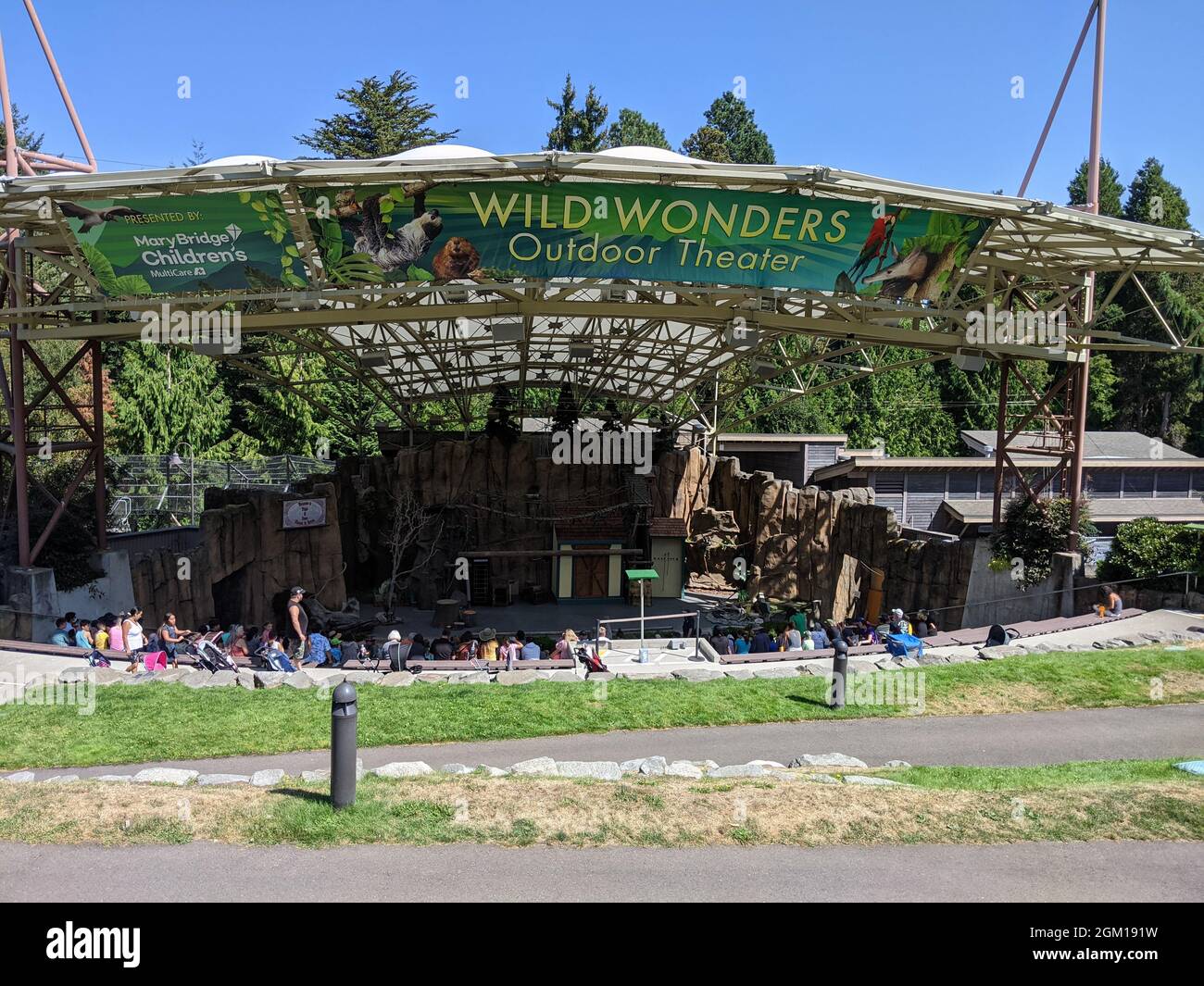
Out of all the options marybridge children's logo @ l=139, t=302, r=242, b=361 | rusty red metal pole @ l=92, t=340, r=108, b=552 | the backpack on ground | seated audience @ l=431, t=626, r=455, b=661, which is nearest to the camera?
the backpack on ground

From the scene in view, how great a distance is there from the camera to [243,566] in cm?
2656

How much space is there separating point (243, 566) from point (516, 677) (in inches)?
599

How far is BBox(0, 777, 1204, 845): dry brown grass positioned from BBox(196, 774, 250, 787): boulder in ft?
1.30

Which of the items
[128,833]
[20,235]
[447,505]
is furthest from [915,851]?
[447,505]

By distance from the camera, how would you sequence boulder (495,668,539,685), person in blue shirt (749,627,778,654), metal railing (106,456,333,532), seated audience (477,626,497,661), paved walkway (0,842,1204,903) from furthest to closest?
metal railing (106,456,333,532) < person in blue shirt (749,627,778,654) < seated audience (477,626,497,661) < boulder (495,668,539,685) < paved walkway (0,842,1204,903)

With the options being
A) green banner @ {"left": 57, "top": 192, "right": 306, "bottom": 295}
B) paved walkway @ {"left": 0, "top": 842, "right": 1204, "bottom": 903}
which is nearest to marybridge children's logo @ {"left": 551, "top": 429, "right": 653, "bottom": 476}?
green banner @ {"left": 57, "top": 192, "right": 306, "bottom": 295}

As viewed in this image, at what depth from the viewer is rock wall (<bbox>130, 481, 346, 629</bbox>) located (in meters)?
23.3

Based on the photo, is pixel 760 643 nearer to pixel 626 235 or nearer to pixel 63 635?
pixel 626 235

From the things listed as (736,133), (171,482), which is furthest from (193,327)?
(736,133)

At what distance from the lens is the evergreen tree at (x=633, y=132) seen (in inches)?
2534

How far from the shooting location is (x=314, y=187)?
1780 centimetres

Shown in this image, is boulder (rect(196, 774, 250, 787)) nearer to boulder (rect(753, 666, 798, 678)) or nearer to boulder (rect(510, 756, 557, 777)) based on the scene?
boulder (rect(510, 756, 557, 777))
